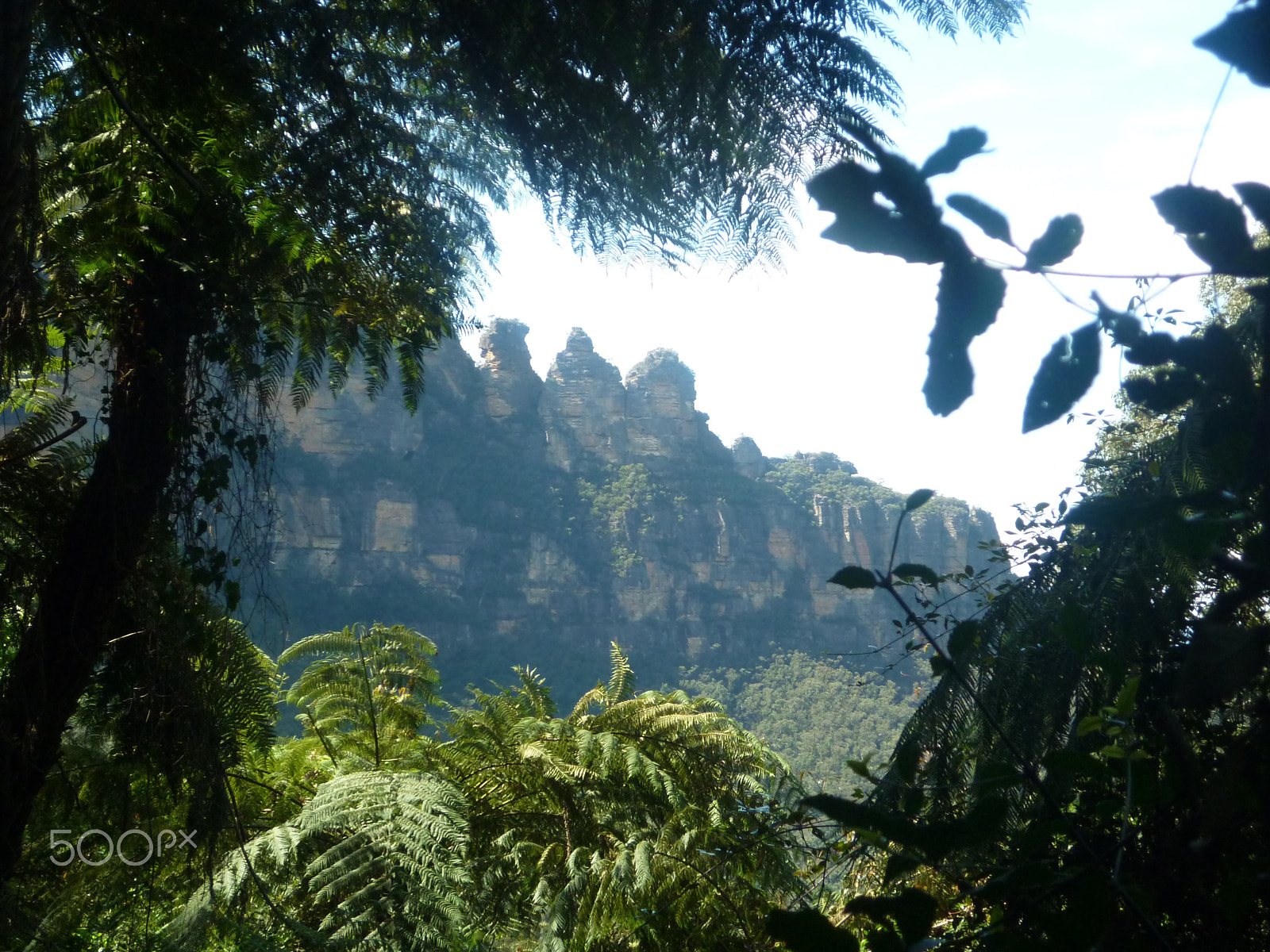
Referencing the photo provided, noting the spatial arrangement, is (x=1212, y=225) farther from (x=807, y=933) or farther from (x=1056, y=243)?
(x=807, y=933)

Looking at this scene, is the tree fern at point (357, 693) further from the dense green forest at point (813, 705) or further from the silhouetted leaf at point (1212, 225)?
the dense green forest at point (813, 705)

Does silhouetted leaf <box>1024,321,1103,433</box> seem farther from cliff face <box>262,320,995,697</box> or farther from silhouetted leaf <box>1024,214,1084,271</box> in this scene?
cliff face <box>262,320,995,697</box>

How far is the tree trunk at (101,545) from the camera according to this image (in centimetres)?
168

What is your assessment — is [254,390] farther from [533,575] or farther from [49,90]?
[533,575]

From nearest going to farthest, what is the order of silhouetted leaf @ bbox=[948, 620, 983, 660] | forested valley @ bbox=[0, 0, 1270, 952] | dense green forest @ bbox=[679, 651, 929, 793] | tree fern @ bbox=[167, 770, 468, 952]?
silhouetted leaf @ bbox=[948, 620, 983, 660] → forested valley @ bbox=[0, 0, 1270, 952] → tree fern @ bbox=[167, 770, 468, 952] → dense green forest @ bbox=[679, 651, 929, 793]

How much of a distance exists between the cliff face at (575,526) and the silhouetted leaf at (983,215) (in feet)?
105

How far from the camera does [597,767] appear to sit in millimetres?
3035

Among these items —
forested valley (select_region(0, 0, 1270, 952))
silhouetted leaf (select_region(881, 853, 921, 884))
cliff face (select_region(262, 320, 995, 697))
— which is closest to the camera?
silhouetted leaf (select_region(881, 853, 921, 884))

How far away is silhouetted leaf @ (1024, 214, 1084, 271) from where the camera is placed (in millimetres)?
446

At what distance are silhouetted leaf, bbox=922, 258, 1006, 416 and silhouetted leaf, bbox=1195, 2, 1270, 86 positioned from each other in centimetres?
14

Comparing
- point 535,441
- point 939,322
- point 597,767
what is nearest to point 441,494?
point 535,441

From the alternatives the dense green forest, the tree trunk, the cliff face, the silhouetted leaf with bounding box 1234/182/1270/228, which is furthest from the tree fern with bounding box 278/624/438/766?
the cliff face

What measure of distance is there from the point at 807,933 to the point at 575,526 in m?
39.3

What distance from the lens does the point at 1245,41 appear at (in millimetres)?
403
